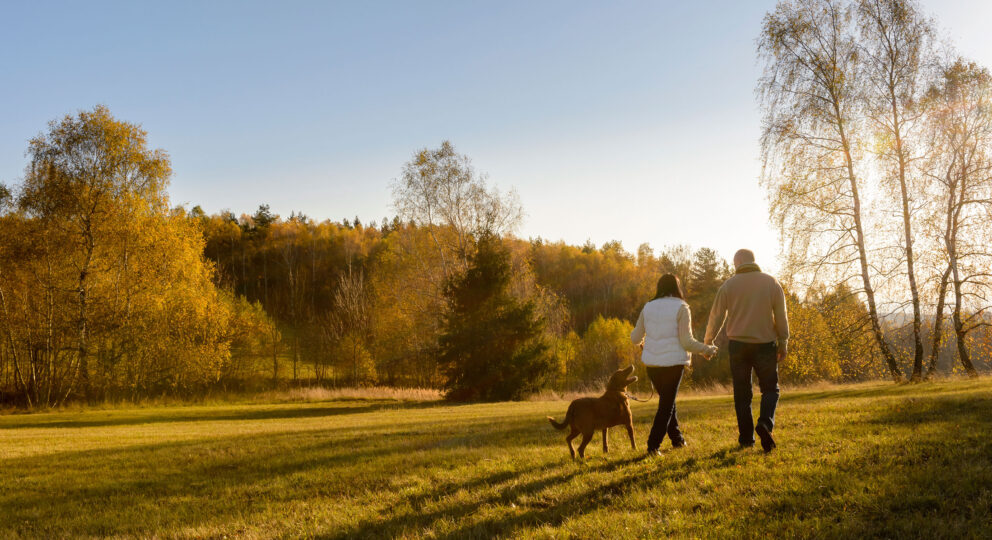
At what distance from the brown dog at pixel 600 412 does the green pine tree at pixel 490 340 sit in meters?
20.9

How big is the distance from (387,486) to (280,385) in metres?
46.3

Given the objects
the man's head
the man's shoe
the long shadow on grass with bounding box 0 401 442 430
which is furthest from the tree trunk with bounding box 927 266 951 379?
the long shadow on grass with bounding box 0 401 442 430

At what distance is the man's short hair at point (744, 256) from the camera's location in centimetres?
662

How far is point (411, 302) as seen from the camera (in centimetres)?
3538

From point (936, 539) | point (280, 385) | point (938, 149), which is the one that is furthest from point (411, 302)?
point (936, 539)

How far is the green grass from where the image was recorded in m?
3.98

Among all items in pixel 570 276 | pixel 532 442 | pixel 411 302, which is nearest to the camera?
pixel 532 442

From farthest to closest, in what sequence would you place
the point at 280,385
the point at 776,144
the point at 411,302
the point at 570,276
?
the point at 570,276 → the point at 280,385 → the point at 411,302 → the point at 776,144

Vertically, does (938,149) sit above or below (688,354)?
above

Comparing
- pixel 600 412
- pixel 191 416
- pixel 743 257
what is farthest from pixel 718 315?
pixel 191 416

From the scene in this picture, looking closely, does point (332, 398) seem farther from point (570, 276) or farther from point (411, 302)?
point (570, 276)

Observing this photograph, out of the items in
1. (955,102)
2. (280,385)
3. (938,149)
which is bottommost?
(280,385)

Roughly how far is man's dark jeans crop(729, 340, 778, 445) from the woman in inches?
14.6

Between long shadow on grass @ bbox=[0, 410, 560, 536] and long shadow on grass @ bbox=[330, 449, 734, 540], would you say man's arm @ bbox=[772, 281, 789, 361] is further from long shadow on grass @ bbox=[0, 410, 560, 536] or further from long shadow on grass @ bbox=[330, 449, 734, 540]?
long shadow on grass @ bbox=[0, 410, 560, 536]
